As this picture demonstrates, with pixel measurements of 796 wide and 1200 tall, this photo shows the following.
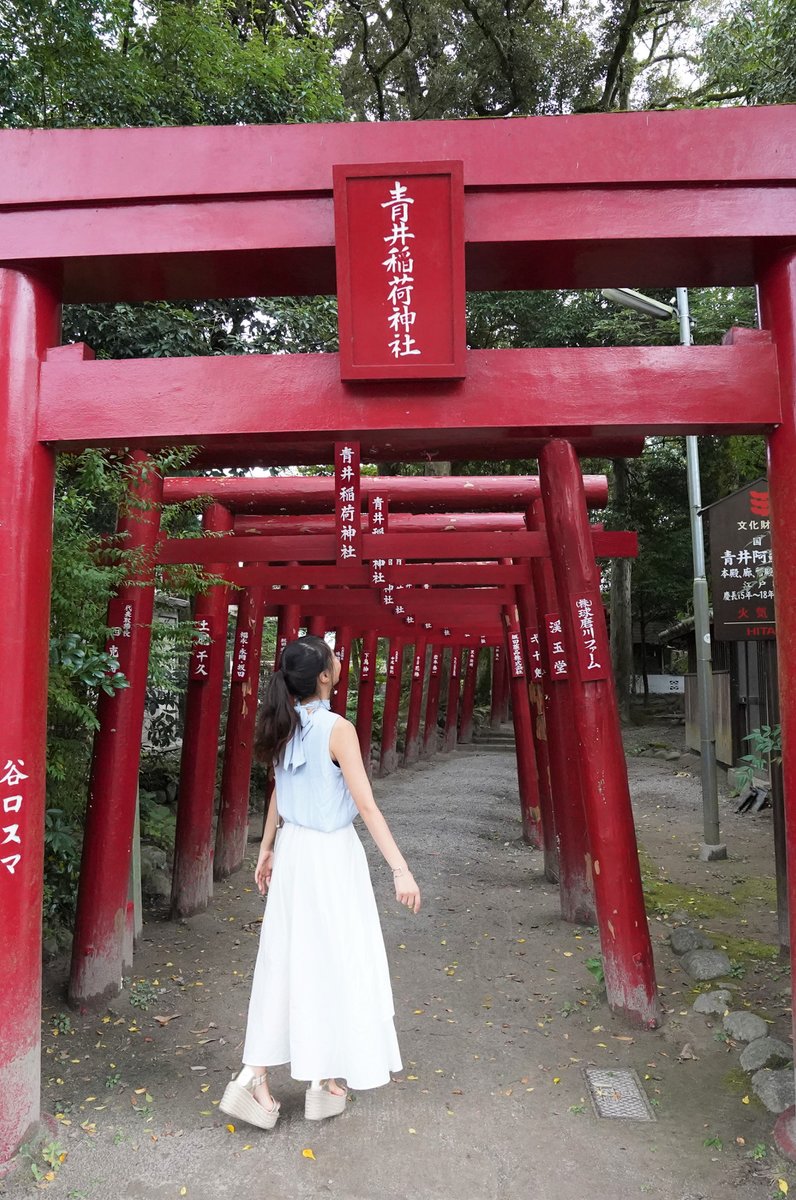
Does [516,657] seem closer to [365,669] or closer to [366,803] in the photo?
[365,669]

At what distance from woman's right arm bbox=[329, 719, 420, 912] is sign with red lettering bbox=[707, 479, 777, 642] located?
218 inches

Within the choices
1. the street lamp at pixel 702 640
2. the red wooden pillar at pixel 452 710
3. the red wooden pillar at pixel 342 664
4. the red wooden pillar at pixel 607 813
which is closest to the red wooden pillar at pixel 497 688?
the red wooden pillar at pixel 452 710

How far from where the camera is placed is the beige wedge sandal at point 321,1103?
11.0 ft

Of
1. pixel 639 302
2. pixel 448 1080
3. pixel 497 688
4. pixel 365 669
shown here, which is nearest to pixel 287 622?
pixel 365 669

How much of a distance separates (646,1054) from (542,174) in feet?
13.2

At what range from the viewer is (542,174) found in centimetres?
346

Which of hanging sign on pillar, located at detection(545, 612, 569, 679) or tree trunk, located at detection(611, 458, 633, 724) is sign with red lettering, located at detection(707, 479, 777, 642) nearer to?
hanging sign on pillar, located at detection(545, 612, 569, 679)

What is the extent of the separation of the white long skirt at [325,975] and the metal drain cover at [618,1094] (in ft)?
3.46

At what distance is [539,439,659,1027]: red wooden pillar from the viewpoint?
466 centimetres

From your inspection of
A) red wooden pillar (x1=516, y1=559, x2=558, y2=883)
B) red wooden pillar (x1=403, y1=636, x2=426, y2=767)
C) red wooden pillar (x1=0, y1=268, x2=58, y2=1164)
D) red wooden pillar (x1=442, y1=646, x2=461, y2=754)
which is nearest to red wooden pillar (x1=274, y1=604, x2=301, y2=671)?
red wooden pillar (x1=516, y1=559, x2=558, y2=883)

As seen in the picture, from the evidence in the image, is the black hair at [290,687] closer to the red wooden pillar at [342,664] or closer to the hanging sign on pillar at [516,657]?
the hanging sign on pillar at [516,657]

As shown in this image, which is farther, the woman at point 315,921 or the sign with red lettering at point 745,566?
the sign with red lettering at point 745,566

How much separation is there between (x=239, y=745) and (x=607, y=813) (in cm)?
512

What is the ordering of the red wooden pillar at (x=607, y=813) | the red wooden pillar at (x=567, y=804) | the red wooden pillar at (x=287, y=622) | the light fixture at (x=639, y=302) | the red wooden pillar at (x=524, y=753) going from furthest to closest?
the red wooden pillar at (x=287, y=622) < the red wooden pillar at (x=524, y=753) < the light fixture at (x=639, y=302) < the red wooden pillar at (x=567, y=804) < the red wooden pillar at (x=607, y=813)
